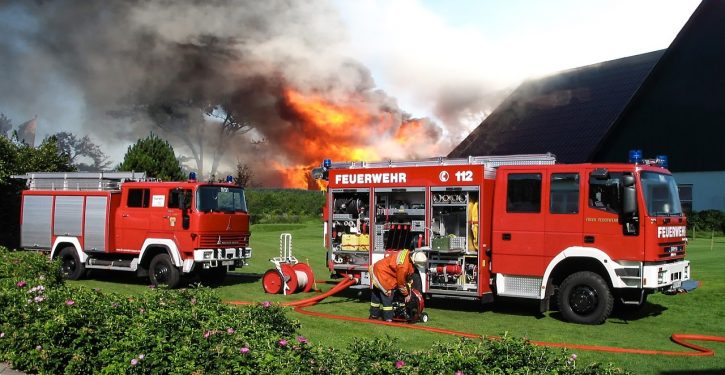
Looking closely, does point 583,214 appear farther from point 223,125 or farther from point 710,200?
point 710,200

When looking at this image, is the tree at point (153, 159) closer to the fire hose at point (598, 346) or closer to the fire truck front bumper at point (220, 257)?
the fire truck front bumper at point (220, 257)

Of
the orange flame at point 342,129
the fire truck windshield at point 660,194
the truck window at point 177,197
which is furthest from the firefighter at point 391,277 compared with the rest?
the orange flame at point 342,129

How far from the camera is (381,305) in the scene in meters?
12.6

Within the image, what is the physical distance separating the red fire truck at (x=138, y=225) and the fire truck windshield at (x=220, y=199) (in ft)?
0.09

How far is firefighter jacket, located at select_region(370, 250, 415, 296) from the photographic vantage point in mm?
12039

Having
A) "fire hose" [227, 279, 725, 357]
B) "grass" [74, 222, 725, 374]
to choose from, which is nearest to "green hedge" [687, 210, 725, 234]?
"grass" [74, 222, 725, 374]

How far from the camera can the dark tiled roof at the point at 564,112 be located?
39.8 meters

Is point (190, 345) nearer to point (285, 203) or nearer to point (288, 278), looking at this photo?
point (288, 278)

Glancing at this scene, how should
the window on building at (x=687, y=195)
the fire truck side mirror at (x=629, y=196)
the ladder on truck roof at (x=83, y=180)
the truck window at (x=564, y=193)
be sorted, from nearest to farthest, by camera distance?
the fire truck side mirror at (x=629, y=196) → the truck window at (x=564, y=193) → the ladder on truck roof at (x=83, y=180) → the window on building at (x=687, y=195)

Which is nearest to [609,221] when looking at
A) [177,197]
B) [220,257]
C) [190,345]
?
[190,345]

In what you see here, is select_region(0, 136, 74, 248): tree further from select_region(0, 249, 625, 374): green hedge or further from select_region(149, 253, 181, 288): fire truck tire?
select_region(0, 249, 625, 374): green hedge

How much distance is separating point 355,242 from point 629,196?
5999mm

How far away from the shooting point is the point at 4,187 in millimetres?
25375

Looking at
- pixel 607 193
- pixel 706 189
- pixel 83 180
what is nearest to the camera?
pixel 607 193
